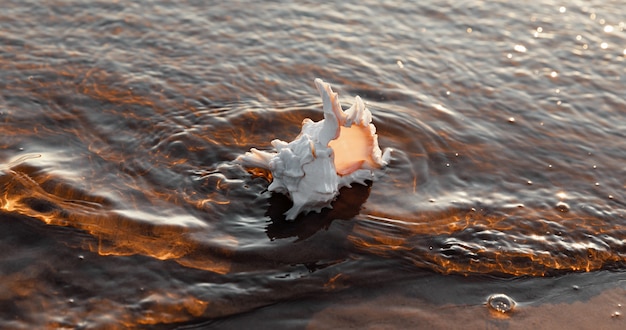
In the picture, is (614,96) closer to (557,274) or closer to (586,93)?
(586,93)

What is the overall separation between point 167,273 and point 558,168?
11.4 feet

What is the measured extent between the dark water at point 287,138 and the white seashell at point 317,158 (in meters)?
0.22

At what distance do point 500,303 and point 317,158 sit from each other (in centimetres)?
158

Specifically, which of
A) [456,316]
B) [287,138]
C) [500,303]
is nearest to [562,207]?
[500,303]

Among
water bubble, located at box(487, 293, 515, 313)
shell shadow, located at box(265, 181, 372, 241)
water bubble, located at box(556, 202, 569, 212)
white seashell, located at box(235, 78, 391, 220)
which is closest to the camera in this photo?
water bubble, located at box(487, 293, 515, 313)

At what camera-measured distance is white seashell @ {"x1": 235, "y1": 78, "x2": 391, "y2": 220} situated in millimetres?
4562

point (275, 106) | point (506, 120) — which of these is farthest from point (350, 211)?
point (506, 120)

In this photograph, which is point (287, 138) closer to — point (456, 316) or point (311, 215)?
point (311, 215)

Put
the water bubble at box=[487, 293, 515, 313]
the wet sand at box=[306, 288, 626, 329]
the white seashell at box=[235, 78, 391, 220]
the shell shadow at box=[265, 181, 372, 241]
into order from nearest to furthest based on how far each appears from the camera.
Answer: the wet sand at box=[306, 288, 626, 329] → the water bubble at box=[487, 293, 515, 313] → the white seashell at box=[235, 78, 391, 220] → the shell shadow at box=[265, 181, 372, 241]

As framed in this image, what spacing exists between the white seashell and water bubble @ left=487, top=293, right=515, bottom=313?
1.33 m

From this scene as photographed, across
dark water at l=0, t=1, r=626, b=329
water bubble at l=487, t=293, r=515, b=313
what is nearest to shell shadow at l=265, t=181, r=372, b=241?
dark water at l=0, t=1, r=626, b=329

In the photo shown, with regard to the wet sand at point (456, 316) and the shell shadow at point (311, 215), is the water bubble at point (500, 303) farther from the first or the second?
the shell shadow at point (311, 215)

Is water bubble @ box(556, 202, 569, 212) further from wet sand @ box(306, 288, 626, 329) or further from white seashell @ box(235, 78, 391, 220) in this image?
white seashell @ box(235, 78, 391, 220)

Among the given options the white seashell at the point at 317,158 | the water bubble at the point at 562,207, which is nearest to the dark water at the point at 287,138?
the water bubble at the point at 562,207
